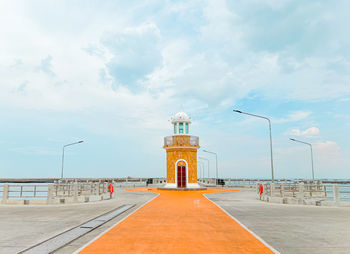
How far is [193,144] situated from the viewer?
1283 inches

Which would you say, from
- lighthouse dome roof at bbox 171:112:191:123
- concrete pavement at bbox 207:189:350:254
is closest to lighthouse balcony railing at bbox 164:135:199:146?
lighthouse dome roof at bbox 171:112:191:123

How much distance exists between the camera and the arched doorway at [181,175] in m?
31.8

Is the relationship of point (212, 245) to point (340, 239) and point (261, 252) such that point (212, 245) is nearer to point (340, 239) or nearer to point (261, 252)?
point (261, 252)

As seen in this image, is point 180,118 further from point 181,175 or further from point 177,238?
point 177,238

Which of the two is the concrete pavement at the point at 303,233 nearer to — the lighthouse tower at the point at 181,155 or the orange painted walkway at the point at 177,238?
the orange painted walkway at the point at 177,238

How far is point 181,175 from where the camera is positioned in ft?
104

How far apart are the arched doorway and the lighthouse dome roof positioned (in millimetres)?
5061

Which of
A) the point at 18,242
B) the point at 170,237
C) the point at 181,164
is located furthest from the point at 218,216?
the point at 181,164

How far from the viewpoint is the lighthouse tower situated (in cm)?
3184

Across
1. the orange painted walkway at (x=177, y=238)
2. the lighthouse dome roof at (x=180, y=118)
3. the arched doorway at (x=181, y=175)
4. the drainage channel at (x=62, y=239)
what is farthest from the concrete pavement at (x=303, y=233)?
the lighthouse dome roof at (x=180, y=118)

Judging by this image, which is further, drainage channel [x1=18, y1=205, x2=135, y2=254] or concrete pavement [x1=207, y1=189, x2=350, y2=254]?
concrete pavement [x1=207, y1=189, x2=350, y2=254]

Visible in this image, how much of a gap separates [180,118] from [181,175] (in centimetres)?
681

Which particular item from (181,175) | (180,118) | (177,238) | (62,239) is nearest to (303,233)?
(177,238)

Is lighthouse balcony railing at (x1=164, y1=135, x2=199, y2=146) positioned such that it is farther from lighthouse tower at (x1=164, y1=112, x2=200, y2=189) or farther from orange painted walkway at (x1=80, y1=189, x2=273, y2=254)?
orange painted walkway at (x1=80, y1=189, x2=273, y2=254)
